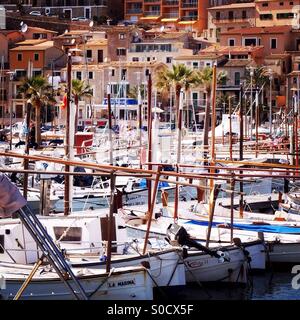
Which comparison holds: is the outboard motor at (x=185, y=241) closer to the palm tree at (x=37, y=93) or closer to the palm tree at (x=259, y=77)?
the palm tree at (x=37, y=93)

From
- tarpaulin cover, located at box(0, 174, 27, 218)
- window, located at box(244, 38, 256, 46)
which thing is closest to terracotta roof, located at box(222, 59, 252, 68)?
window, located at box(244, 38, 256, 46)

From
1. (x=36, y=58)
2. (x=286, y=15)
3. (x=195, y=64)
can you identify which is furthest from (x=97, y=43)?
(x=286, y=15)

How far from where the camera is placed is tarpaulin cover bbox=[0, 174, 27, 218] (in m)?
9.26

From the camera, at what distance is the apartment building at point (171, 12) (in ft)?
263

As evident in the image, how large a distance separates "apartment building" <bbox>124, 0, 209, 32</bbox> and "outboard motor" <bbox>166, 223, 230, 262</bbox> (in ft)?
208

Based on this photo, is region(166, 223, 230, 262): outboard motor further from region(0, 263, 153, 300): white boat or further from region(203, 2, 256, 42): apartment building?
region(203, 2, 256, 42): apartment building

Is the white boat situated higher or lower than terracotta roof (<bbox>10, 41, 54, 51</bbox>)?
lower

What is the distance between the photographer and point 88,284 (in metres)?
13.3

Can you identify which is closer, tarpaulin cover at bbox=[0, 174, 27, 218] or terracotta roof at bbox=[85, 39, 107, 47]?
tarpaulin cover at bbox=[0, 174, 27, 218]

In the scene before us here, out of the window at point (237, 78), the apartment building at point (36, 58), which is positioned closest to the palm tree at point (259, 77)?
the window at point (237, 78)

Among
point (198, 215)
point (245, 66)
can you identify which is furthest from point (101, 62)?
point (198, 215)

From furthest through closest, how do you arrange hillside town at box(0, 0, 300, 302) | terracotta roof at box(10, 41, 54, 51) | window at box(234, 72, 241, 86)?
1. terracotta roof at box(10, 41, 54, 51)
2. window at box(234, 72, 241, 86)
3. hillside town at box(0, 0, 300, 302)

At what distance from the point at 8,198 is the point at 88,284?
4113 millimetres
